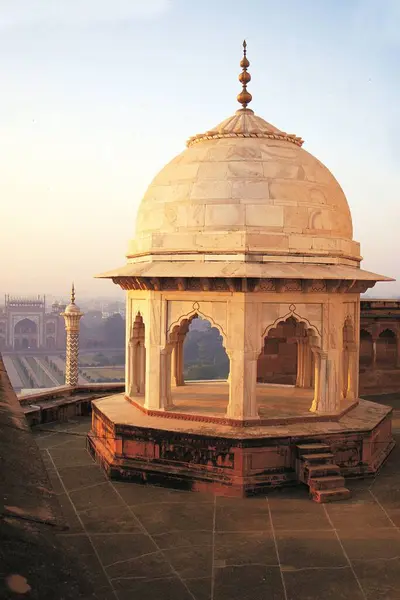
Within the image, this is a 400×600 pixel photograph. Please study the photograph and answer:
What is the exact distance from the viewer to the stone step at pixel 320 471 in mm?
8477

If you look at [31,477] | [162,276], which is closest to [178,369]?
[162,276]

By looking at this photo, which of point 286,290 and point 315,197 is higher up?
point 315,197

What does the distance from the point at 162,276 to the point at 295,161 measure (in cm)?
313

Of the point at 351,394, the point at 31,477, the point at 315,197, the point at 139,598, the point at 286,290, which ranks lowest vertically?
the point at 139,598

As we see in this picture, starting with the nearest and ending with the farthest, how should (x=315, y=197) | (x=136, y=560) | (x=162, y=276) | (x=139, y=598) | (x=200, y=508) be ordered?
(x=139, y=598), (x=136, y=560), (x=200, y=508), (x=162, y=276), (x=315, y=197)

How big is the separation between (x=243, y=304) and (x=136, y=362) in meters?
3.09

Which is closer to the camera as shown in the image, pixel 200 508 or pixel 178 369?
pixel 200 508

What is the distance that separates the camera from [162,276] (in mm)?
9445

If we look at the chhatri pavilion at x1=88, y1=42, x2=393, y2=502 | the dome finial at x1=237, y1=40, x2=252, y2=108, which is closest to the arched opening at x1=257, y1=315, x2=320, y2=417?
the chhatri pavilion at x1=88, y1=42, x2=393, y2=502

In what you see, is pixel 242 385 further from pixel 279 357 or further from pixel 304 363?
pixel 279 357

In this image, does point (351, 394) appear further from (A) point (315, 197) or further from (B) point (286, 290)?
(A) point (315, 197)

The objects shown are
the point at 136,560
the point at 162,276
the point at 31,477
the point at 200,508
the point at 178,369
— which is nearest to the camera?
the point at 31,477

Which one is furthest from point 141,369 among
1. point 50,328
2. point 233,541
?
point 50,328

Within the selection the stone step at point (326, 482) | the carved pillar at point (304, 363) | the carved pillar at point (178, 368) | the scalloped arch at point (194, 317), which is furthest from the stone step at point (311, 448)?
the carved pillar at point (178, 368)
